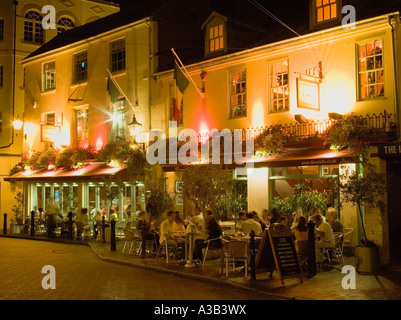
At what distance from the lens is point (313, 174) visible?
50.4 ft

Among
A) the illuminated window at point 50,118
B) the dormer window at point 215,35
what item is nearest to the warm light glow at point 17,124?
the illuminated window at point 50,118

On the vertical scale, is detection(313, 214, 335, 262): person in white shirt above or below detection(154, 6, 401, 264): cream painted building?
below

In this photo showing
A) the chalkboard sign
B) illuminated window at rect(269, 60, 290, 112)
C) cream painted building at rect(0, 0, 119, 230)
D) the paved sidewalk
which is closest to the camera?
the paved sidewalk

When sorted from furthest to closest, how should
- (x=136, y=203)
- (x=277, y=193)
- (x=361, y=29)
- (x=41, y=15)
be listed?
1. (x=41, y=15)
2. (x=136, y=203)
3. (x=277, y=193)
4. (x=361, y=29)

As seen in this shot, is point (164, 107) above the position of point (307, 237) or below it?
above

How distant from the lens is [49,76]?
1052 inches

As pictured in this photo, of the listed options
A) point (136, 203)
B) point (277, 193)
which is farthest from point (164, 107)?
point (277, 193)

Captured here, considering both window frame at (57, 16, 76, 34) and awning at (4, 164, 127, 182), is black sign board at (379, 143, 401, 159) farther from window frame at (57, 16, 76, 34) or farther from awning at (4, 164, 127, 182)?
window frame at (57, 16, 76, 34)

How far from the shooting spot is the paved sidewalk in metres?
9.35

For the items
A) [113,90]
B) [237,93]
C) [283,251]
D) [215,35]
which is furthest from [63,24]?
[283,251]

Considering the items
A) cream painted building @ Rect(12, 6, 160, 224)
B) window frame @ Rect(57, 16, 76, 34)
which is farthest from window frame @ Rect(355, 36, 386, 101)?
window frame @ Rect(57, 16, 76, 34)

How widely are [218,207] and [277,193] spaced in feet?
6.94

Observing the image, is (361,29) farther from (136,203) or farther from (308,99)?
(136,203)

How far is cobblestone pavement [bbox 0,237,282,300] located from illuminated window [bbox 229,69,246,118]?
6707 mm
